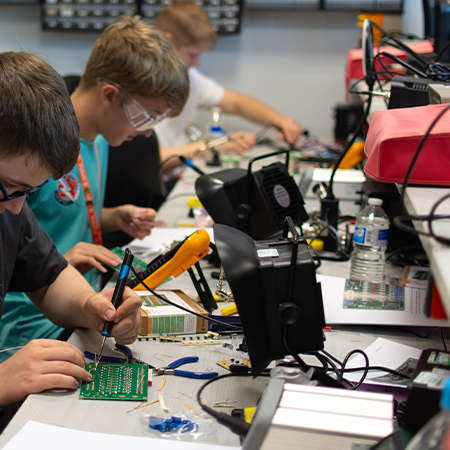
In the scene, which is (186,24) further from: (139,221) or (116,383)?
(116,383)

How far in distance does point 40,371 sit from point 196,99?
2.69 meters

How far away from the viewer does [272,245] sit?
97cm

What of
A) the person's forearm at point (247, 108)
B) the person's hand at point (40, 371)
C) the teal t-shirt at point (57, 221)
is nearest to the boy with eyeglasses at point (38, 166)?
the person's hand at point (40, 371)

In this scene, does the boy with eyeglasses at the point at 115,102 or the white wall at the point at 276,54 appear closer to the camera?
the boy with eyeglasses at the point at 115,102

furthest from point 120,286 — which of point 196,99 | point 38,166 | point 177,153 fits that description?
point 196,99

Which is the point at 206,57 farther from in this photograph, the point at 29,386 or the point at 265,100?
the point at 29,386

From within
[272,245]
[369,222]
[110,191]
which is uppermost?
[272,245]

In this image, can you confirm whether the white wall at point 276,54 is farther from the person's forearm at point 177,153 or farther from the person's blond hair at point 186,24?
the person's forearm at point 177,153

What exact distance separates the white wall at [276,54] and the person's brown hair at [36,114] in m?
2.97

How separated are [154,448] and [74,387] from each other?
8.2 inches

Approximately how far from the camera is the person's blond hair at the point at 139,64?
1.69m

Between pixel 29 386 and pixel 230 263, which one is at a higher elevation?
pixel 230 263

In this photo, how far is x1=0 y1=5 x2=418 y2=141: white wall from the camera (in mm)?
3812

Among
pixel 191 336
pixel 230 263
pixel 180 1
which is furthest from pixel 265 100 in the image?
pixel 230 263
